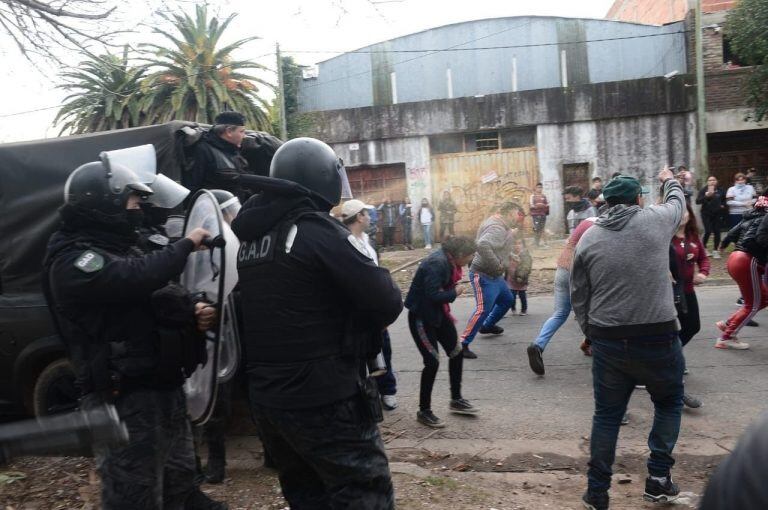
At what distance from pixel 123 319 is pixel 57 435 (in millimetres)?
754

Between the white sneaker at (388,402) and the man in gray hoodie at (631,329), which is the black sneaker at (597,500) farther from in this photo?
the white sneaker at (388,402)

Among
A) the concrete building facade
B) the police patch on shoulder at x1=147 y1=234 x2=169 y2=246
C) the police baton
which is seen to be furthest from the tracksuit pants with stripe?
the concrete building facade

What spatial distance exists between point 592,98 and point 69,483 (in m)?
18.1

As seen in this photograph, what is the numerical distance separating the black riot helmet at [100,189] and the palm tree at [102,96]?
489 cm

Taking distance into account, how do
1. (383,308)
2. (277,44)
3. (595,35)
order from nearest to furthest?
(383,308), (277,44), (595,35)

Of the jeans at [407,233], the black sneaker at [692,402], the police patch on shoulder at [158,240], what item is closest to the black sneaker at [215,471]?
the police patch on shoulder at [158,240]

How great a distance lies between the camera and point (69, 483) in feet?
14.5

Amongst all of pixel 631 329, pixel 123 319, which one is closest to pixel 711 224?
pixel 631 329

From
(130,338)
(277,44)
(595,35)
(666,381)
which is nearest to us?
(130,338)

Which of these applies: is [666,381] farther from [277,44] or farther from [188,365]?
[277,44]

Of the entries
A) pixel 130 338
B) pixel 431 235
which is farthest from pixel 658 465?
pixel 431 235

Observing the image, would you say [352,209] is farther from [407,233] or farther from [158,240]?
[407,233]

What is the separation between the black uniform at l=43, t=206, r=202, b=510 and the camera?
2609 mm

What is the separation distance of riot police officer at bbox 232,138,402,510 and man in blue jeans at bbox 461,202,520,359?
4.29m
